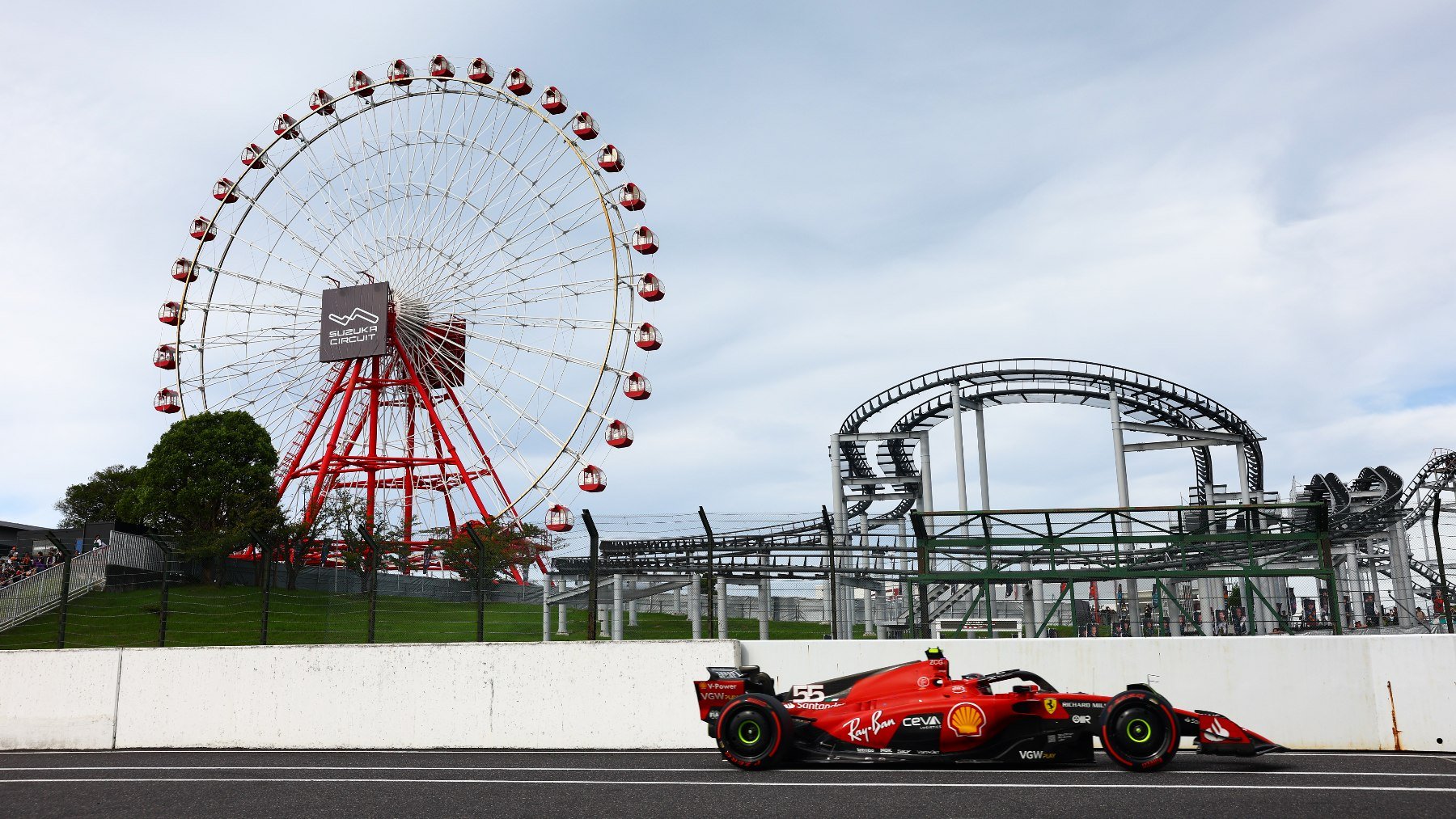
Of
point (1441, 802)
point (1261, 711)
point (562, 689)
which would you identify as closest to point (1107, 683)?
point (1261, 711)

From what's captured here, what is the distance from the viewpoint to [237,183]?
3756 cm

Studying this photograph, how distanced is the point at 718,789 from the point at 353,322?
3129 centimetres

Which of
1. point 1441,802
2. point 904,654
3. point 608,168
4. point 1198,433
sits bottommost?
point 1441,802

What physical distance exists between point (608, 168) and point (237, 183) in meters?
14.4

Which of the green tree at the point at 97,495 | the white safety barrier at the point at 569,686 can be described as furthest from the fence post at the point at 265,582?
the green tree at the point at 97,495

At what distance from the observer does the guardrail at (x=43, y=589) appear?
2691 centimetres

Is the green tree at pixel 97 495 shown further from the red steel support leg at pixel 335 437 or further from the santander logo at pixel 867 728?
the santander logo at pixel 867 728

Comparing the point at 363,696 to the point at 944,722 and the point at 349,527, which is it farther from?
the point at 349,527

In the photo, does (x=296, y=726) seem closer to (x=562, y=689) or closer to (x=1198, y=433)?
(x=562, y=689)

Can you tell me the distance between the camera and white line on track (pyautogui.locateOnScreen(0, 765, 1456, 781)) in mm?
8875

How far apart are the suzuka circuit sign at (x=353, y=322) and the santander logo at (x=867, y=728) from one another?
29376 mm

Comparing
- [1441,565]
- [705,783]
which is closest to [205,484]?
[705,783]

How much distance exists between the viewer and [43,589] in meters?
28.2

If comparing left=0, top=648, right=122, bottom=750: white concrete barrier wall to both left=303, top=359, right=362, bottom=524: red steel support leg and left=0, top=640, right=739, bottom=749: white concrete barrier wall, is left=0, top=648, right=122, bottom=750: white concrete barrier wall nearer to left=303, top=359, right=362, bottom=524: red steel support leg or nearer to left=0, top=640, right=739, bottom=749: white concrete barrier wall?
left=0, top=640, right=739, bottom=749: white concrete barrier wall
